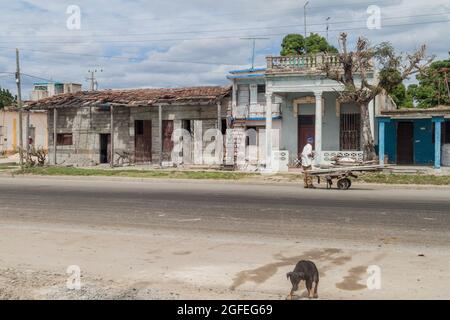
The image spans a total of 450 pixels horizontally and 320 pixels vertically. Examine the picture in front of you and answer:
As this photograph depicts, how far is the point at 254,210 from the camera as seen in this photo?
1300cm

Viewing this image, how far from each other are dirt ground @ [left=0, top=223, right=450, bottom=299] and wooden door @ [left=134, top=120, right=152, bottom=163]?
Result: 892 inches

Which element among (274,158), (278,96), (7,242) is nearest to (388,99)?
(278,96)

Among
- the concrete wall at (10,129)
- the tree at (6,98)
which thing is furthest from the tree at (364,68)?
the tree at (6,98)

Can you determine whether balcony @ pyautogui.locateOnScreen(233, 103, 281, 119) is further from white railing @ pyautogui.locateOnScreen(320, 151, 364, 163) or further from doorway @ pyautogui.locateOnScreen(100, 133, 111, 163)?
doorway @ pyautogui.locateOnScreen(100, 133, 111, 163)

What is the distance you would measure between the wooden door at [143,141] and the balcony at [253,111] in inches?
236

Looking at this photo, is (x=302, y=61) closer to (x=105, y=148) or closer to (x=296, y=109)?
(x=296, y=109)

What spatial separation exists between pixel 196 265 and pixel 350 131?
2177 centimetres

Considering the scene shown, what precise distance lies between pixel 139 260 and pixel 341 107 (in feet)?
71.7

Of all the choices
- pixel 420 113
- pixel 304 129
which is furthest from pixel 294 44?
pixel 420 113

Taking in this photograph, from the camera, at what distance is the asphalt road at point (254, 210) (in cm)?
1030

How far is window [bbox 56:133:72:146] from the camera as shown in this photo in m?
34.9

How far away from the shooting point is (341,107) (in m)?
28.0

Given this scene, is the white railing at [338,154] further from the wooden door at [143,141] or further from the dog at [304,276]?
the dog at [304,276]

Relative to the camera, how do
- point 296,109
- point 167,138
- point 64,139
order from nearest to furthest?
point 296,109
point 167,138
point 64,139
